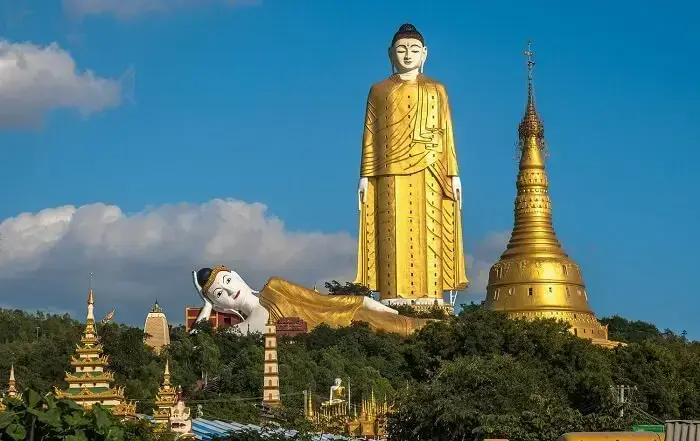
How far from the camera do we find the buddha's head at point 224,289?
52.3m

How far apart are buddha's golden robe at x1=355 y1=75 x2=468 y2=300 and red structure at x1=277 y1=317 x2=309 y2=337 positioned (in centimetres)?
774

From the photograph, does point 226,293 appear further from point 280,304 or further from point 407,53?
point 407,53

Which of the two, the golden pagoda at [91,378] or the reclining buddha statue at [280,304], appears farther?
the reclining buddha statue at [280,304]

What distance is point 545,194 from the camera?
180 feet

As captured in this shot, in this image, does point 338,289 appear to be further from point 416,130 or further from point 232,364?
point 232,364

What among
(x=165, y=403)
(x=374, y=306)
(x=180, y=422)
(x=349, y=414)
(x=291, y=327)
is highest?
(x=374, y=306)

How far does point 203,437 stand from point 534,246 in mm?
32423

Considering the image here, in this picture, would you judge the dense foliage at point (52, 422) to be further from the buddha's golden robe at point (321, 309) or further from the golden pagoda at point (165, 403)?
the buddha's golden robe at point (321, 309)

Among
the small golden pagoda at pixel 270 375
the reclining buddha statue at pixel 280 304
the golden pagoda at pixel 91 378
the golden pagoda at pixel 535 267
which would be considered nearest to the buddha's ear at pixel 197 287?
the reclining buddha statue at pixel 280 304

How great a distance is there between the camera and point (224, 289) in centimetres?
5228

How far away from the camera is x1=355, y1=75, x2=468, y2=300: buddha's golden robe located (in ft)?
187

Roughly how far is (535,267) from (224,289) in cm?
1109

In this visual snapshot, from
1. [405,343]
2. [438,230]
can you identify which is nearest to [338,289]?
[438,230]

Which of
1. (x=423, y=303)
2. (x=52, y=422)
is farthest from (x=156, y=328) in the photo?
(x=52, y=422)
